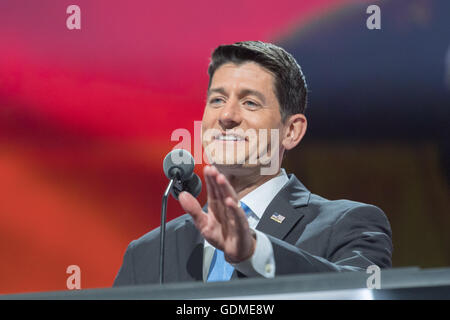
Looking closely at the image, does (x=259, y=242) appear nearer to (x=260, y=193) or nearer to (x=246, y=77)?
(x=260, y=193)

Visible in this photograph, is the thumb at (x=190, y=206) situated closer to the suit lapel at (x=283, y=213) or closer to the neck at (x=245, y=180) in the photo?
the suit lapel at (x=283, y=213)

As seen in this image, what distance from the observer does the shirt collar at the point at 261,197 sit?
193 centimetres

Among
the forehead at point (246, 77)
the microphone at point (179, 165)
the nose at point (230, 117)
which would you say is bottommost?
the microphone at point (179, 165)

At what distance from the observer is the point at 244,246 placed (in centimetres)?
112

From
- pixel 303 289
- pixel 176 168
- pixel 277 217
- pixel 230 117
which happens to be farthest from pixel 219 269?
pixel 303 289

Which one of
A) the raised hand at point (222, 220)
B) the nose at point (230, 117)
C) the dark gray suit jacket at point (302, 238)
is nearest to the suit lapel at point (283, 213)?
the dark gray suit jacket at point (302, 238)

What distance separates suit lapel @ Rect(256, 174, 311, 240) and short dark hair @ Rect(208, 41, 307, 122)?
0.29 m

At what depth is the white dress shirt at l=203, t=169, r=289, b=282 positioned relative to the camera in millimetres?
1153

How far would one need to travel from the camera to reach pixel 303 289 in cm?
78

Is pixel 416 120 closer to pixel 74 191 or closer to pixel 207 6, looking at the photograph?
pixel 207 6

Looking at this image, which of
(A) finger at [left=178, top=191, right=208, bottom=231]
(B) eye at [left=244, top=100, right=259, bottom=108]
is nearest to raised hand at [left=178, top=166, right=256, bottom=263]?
(A) finger at [left=178, top=191, right=208, bottom=231]

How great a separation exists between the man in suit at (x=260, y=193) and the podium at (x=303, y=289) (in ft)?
2.43

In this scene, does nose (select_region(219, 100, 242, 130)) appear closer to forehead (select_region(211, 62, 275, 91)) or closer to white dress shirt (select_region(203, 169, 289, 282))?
forehead (select_region(211, 62, 275, 91))

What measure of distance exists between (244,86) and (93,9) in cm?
116
